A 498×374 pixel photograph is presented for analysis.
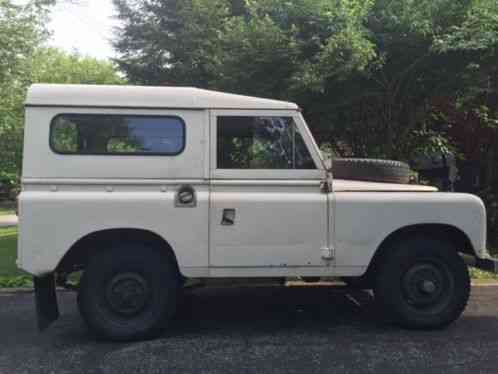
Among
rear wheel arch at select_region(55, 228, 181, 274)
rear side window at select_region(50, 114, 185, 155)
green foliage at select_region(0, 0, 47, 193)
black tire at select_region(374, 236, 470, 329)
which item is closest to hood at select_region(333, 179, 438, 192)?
black tire at select_region(374, 236, 470, 329)

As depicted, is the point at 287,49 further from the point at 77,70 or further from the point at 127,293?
the point at 77,70

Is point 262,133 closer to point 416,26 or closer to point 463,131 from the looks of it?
point 416,26

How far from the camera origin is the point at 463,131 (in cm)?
1196

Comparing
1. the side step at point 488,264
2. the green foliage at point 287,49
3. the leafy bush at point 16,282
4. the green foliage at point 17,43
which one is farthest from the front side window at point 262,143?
the green foliage at point 17,43

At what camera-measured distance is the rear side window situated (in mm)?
5016

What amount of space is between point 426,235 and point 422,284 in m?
0.53

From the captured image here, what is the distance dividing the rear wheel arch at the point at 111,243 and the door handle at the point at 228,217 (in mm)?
592

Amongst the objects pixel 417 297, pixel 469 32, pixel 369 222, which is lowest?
pixel 417 297

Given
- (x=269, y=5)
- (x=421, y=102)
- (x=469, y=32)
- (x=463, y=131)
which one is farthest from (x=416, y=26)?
(x=463, y=131)

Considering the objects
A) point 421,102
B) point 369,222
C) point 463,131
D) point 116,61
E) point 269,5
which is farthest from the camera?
point 116,61

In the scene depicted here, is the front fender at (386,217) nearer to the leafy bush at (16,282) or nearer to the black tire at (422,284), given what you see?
the black tire at (422,284)

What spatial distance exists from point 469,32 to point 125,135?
6.06 meters

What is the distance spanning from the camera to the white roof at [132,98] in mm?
5004

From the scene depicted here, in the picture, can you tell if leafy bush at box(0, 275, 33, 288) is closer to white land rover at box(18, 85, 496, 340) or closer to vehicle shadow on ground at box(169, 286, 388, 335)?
vehicle shadow on ground at box(169, 286, 388, 335)
